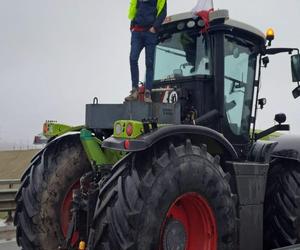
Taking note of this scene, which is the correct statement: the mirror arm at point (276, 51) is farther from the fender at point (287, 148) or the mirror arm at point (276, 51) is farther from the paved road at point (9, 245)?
the paved road at point (9, 245)

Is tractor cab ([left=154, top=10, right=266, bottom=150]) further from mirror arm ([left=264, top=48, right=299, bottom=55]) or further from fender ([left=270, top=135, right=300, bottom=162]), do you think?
fender ([left=270, top=135, right=300, bottom=162])

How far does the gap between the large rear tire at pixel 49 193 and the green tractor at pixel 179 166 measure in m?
0.01

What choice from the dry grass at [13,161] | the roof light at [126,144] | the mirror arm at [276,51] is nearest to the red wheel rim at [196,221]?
the roof light at [126,144]

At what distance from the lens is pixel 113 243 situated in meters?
3.83

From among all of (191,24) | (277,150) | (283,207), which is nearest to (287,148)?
(277,150)

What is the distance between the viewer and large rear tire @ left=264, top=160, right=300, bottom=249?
5.76 m

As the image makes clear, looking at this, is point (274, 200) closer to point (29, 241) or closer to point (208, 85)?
point (208, 85)

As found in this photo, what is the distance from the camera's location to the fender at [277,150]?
5875 millimetres

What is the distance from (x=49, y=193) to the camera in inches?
215

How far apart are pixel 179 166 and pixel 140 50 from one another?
1.87 meters

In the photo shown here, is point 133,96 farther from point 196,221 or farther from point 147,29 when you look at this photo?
point 196,221

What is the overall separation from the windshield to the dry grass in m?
22.8

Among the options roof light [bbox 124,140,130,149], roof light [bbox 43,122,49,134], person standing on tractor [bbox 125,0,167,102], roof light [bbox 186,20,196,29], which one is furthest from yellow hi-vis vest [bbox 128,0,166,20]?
roof light [bbox 124,140,130,149]

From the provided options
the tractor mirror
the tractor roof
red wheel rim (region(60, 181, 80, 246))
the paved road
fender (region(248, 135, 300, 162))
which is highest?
the tractor roof
